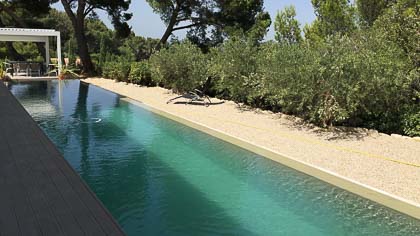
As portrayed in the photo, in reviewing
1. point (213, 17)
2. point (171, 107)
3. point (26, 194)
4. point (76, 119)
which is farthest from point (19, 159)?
point (213, 17)

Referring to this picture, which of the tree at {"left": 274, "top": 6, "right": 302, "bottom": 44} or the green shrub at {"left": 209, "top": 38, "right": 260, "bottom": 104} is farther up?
the tree at {"left": 274, "top": 6, "right": 302, "bottom": 44}

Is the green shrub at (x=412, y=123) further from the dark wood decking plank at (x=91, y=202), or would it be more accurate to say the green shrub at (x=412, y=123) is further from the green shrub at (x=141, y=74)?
the green shrub at (x=141, y=74)

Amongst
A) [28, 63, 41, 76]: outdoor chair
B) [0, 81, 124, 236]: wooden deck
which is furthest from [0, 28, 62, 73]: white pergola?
[0, 81, 124, 236]: wooden deck

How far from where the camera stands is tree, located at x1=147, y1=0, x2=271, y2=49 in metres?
27.5

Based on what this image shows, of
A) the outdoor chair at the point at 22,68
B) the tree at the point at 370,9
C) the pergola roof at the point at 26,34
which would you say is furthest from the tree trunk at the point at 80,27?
the tree at the point at 370,9

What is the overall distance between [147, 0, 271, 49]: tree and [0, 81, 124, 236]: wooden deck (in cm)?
2205

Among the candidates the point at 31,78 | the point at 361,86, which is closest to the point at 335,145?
the point at 361,86

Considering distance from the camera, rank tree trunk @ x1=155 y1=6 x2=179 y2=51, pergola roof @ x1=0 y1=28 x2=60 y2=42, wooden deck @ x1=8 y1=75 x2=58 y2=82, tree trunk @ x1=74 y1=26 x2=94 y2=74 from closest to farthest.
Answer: wooden deck @ x1=8 y1=75 x2=58 y2=82
pergola roof @ x1=0 y1=28 x2=60 y2=42
tree trunk @ x1=74 y1=26 x2=94 y2=74
tree trunk @ x1=155 y1=6 x2=179 y2=51

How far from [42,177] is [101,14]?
84.0 ft

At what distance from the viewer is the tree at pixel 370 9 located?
17891 millimetres

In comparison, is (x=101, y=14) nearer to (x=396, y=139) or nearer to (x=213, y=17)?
(x=213, y=17)

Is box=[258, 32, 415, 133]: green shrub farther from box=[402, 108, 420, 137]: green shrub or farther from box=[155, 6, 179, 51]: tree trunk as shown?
box=[155, 6, 179, 51]: tree trunk

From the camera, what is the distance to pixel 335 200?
235 inches

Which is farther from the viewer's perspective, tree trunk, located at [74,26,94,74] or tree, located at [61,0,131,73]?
tree trunk, located at [74,26,94,74]
